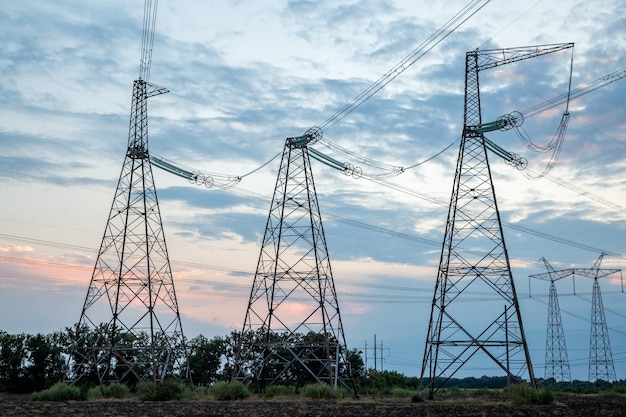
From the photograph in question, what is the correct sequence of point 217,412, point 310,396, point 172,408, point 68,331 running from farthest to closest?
point 68,331
point 310,396
point 172,408
point 217,412

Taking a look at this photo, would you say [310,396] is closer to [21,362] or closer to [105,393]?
[105,393]

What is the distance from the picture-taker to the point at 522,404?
160 ft

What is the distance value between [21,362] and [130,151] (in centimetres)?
3203

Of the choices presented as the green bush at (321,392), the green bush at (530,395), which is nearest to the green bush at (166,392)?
the green bush at (321,392)

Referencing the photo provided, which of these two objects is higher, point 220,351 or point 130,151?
point 130,151

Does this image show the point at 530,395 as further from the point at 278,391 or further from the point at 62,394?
the point at 62,394

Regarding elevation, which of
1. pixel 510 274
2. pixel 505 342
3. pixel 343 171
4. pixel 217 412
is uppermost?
pixel 343 171

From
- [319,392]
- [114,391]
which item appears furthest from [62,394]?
[319,392]

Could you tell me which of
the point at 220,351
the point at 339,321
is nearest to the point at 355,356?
the point at 220,351

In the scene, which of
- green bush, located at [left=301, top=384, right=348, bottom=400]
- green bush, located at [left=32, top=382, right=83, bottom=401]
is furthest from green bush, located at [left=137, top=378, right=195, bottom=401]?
green bush, located at [left=301, top=384, right=348, bottom=400]

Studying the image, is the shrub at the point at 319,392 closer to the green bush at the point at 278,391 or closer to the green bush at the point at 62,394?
the green bush at the point at 278,391

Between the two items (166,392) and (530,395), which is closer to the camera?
(530,395)

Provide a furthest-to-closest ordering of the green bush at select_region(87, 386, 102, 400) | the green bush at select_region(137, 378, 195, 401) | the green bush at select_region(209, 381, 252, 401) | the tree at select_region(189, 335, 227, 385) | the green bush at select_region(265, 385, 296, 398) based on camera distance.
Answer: the tree at select_region(189, 335, 227, 385) → the green bush at select_region(265, 385, 296, 398) → the green bush at select_region(87, 386, 102, 400) → the green bush at select_region(209, 381, 252, 401) → the green bush at select_region(137, 378, 195, 401)

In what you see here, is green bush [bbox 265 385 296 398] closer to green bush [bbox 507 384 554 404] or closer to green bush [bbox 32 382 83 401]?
green bush [bbox 32 382 83 401]
